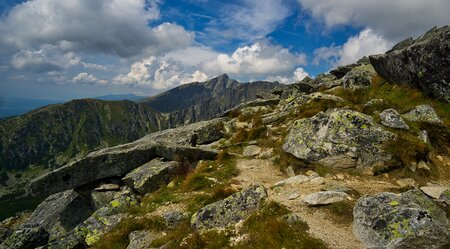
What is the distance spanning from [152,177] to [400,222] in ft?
45.6

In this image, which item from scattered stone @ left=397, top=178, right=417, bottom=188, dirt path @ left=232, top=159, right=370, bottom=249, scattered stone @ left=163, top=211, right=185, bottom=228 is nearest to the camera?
dirt path @ left=232, top=159, right=370, bottom=249

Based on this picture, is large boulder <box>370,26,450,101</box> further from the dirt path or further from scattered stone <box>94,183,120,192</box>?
scattered stone <box>94,183,120,192</box>

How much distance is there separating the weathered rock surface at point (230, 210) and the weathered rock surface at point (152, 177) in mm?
6939

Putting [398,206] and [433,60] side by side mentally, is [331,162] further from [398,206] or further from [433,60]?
[433,60]

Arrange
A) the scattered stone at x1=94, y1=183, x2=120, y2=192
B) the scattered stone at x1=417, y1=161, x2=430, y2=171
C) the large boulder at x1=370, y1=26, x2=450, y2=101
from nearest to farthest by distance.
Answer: the scattered stone at x1=417, y1=161, x2=430, y2=171 < the large boulder at x1=370, y1=26, x2=450, y2=101 < the scattered stone at x1=94, y1=183, x2=120, y2=192

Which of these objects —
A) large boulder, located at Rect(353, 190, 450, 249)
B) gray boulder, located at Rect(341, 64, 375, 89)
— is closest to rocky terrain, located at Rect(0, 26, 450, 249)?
large boulder, located at Rect(353, 190, 450, 249)

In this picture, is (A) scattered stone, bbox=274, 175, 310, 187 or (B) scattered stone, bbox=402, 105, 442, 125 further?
(B) scattered stone, bbox=402, 105, 442, 125

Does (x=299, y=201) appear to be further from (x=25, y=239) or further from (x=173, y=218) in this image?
(x=25, y=239)

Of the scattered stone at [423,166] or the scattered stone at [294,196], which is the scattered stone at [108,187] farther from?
the scattered stone at [423,166]

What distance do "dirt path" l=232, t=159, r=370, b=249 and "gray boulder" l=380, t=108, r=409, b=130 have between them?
5008mm

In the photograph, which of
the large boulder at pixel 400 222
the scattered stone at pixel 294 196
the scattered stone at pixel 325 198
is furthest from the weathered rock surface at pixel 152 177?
the large boulder at pixel 400 222

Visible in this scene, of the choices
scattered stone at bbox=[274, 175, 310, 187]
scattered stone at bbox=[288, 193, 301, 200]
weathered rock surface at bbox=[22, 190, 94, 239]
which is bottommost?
weathered rock surface at bbox=[22, 190, 94, 239]

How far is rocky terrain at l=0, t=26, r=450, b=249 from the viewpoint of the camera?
364 inches

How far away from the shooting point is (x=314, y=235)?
909 cm
